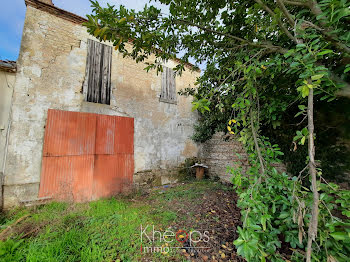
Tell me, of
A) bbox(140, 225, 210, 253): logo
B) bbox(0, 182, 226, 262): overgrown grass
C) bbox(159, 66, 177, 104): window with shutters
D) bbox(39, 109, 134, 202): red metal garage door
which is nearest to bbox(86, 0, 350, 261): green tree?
bbox(140, 225, 210, 253): logo

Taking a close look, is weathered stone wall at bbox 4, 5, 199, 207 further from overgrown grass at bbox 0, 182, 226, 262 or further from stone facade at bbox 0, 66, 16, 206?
overgrown grass at bbox 0, 182, 226, 262

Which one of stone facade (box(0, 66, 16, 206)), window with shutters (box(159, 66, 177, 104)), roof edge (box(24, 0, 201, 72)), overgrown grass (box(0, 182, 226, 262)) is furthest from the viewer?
window with shutters (box(159, 66, 177, 104))

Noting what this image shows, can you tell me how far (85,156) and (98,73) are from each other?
280cm

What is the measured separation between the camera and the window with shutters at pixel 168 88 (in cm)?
621

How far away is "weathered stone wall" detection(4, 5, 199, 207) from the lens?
11.6ft

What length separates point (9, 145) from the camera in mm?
3414

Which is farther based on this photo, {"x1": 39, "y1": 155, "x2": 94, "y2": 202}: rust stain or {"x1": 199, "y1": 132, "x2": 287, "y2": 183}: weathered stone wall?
{"x1": 199, "y1": 132, "x2": 287, "y2": 183}: weathered stone wall

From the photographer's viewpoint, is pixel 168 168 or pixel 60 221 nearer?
pixel 60 221

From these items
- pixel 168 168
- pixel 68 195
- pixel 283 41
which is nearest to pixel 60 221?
pixel 68 195

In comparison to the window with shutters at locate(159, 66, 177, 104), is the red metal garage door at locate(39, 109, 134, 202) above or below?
below

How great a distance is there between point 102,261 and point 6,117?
415 cm

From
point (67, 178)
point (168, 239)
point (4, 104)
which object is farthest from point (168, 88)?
point (168, 239)

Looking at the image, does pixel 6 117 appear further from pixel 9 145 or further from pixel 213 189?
pixel 213 189

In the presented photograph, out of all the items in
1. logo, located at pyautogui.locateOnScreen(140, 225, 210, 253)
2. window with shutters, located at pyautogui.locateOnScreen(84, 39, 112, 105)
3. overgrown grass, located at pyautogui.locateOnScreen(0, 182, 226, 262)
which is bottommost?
logo, located at pyautogui.locateOnScreen(140, 225, 210, 253)
